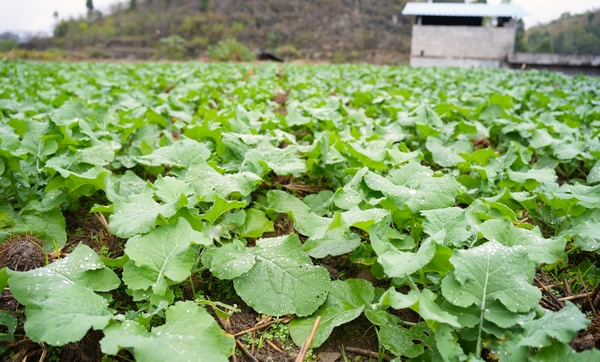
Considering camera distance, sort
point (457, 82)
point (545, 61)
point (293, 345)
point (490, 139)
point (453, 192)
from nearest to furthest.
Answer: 1. point (293, 345)
2. point (453, 192)
3. point (490, 139)
4. point (457, 82)
5. point (545, 61)

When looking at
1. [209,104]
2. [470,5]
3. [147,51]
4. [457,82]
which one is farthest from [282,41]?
[209,104]

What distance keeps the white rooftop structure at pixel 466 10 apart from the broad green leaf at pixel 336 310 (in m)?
27.3

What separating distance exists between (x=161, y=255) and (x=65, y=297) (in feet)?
1.09

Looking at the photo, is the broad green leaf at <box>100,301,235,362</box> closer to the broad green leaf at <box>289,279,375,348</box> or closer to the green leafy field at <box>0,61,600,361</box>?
the green leafy field at <box>0,61,600,361</box>

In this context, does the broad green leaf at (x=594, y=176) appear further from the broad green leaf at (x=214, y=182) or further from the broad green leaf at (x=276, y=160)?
the broad green leaf at (x=214, y=182)

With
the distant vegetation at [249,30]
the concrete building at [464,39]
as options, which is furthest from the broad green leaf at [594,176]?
the distant vegetation at [249,30]

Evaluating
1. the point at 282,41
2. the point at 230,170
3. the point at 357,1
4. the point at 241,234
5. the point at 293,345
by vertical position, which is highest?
the point at 357,1

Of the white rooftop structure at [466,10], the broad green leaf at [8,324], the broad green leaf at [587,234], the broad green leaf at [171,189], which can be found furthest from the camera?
the white rooftop structure at [466,10]

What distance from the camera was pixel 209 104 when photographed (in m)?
5.30

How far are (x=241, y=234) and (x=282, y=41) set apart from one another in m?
39.3

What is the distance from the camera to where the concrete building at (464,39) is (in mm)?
25062

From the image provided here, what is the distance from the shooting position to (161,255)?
1412 millimetres

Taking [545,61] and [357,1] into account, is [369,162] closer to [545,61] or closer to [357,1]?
[545,61]

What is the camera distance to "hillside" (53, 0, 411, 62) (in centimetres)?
3756
